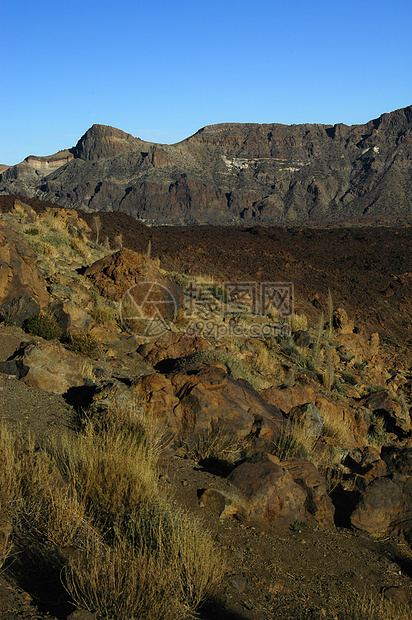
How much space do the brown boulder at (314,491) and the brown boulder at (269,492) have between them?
23 cm

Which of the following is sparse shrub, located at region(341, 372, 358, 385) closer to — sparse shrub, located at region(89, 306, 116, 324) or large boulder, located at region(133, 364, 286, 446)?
sparse shrub, located at region(89, 306, 116, 324)

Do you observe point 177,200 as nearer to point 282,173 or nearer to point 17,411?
point 282,173

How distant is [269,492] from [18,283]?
5982 millimetres

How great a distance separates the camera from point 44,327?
7.97 m

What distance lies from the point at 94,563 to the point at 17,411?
9.86 feet

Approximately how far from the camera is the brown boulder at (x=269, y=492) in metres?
4.45

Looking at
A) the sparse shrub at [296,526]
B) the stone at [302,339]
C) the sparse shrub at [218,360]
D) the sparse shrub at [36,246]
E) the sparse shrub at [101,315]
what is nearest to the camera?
the sparse shrub at [296,526]

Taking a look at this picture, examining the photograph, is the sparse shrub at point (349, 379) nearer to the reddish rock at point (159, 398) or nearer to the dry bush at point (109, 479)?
the reddish rock at point (159, 398)

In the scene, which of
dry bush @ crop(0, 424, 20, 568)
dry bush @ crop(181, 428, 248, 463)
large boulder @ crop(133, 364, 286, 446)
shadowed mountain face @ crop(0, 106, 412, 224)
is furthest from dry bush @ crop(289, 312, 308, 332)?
shadowed mountain face @ crop(0, 106, 412, 224)

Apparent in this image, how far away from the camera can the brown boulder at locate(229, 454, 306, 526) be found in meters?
4.45

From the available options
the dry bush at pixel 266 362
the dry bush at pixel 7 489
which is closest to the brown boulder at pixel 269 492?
the dry bush at pixel 7 489

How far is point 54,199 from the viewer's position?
316 ft

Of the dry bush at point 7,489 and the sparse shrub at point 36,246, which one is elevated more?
the sparse shrub at point 36,246

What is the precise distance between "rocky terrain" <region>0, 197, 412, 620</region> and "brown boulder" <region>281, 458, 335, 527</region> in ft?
0.05
